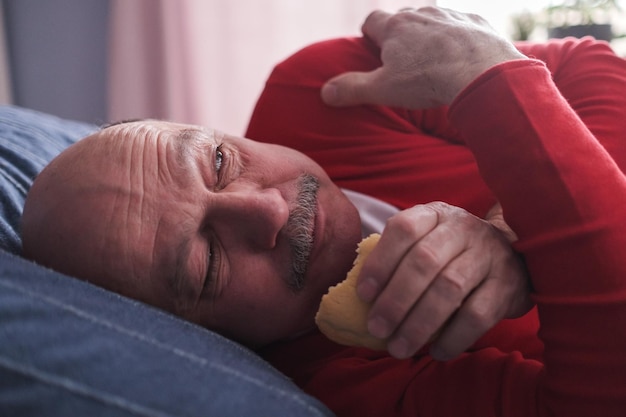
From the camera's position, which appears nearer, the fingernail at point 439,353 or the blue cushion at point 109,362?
the blue cushion at point 109,362

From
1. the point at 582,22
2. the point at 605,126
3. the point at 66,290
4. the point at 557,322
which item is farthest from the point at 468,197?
the point at 582,22

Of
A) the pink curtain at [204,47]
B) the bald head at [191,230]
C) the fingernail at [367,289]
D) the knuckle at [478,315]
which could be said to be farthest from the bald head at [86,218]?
the pink curtain at [204,47]

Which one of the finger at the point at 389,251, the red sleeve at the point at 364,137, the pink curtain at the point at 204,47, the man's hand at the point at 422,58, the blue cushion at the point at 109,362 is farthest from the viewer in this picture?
the pink curtain at the point at 204,47

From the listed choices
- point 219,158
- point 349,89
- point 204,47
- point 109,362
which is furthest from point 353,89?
point 204,47

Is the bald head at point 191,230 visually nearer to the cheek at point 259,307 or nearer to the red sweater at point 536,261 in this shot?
the cheek at point 259,307

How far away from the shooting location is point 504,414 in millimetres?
661

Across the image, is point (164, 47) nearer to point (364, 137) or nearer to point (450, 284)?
point (364, 137)

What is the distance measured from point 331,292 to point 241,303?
186 millimetres

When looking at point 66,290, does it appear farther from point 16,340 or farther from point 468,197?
point 468,197

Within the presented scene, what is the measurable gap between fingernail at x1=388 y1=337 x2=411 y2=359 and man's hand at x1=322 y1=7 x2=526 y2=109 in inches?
16.3

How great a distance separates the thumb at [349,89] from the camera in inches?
40.8

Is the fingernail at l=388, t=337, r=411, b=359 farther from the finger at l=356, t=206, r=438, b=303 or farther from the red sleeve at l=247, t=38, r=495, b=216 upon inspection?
the red sleeve at l=247, t=38, r=495, b=216

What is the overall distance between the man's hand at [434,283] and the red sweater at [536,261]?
0.05 m

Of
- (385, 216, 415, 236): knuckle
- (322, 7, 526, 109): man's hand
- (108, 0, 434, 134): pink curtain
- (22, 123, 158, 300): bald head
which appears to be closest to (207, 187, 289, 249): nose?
(22, 123, 158, 300): bald head
